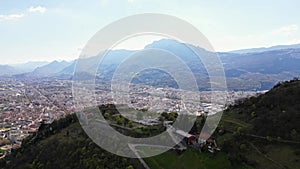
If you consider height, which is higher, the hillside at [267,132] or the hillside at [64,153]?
the hillside at [267,132]

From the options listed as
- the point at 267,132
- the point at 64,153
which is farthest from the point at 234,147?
the point at 64,153

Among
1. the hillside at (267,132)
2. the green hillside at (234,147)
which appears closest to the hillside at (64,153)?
the green hillside at (234,147)

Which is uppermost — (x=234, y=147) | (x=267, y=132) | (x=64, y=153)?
(x=267, y=132)

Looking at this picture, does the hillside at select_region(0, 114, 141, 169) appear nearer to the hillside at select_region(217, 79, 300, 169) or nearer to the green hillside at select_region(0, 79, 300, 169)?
the green hillside at select_region(0, 79, 300, 169)

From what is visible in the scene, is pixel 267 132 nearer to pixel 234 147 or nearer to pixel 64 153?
pixel 234 147

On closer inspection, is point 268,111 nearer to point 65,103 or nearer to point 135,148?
point 135,148

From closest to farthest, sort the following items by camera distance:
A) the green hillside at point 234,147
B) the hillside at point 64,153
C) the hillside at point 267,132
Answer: the hillside at point 267,132 → the green hillside at point 234,147 → the hillside at point 64,153

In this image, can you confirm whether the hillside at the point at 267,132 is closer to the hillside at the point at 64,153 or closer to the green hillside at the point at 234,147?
the green hillside at the point at 234,147

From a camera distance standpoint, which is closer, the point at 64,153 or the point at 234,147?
the point at 234,147

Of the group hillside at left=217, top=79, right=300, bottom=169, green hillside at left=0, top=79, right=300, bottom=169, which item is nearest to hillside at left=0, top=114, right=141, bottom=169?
green hillside at left=0, top=79, right=300, bottom=169

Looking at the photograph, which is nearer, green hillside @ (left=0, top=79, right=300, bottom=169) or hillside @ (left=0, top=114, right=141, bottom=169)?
green hillside @ (left=0, top=79, right=300, bottom=169)

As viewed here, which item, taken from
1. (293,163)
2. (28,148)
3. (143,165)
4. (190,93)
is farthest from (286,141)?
(190,93)

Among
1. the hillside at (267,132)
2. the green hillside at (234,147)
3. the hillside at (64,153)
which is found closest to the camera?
the hillside at (267,132)
